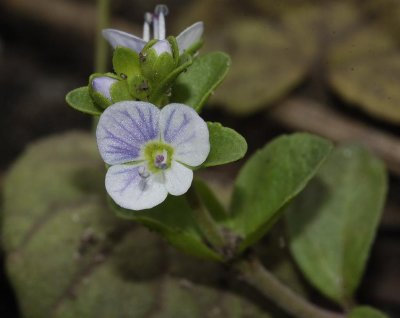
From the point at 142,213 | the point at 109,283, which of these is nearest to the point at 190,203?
the point at 142,213

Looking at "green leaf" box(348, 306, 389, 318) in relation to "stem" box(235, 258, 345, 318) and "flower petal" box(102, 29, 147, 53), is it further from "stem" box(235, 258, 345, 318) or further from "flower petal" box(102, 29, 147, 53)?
"flower petal" box(102, 29, 147, 53)

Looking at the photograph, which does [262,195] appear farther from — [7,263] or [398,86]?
[398,86]

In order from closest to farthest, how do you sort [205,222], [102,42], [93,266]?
[205,222], [93,266], [102,42]

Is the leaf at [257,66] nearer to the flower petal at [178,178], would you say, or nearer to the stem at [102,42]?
the stem at [102,42]

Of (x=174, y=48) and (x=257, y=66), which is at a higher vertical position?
(x=174, y=48)

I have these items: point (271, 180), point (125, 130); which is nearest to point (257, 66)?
point (271, 180)

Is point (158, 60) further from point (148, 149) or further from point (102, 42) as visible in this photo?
point (102, 42)
